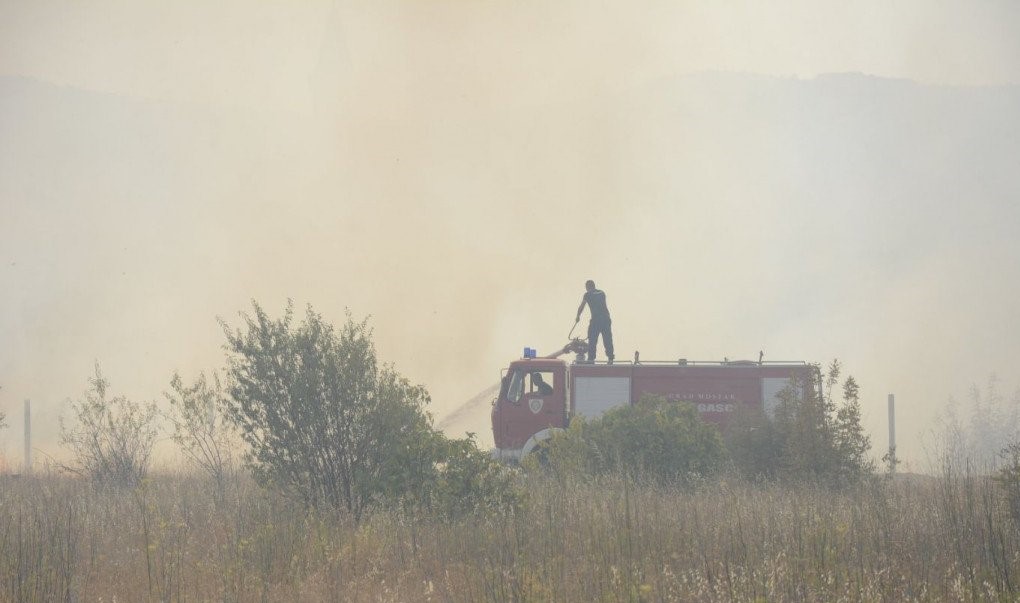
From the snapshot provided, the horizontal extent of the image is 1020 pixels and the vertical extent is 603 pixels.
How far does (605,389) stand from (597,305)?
6.73 feet

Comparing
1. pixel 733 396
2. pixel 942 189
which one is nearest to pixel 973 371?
pixel 942 189

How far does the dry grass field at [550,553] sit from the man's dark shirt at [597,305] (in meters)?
8.53

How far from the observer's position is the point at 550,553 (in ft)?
35.0

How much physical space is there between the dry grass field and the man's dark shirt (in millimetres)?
8526

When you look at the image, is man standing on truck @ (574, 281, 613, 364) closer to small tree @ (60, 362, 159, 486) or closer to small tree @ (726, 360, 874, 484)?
small tree @ (726, 360, 874, 484)

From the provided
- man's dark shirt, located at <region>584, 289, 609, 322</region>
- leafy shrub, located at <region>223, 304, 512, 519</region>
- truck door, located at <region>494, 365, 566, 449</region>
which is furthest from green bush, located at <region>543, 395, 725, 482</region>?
man's dark shirt, located at <region>584, 289, 609, 322</region>

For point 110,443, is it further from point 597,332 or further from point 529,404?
point 597,332

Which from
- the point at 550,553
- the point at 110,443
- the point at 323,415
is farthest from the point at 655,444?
the point at 110,443

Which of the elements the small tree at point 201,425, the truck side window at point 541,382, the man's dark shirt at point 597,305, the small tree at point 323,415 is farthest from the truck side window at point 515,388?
the small tree at point 323,415

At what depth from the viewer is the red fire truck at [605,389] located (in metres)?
20.8

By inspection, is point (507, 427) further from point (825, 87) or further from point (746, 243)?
point (825, 87)

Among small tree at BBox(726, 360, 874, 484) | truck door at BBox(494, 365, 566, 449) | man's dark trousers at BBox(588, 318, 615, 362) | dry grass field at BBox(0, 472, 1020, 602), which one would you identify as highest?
man's dark trousers at BBox(588, 318, 615, 362)

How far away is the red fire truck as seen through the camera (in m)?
20.8

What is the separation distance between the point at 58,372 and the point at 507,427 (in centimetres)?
2981
